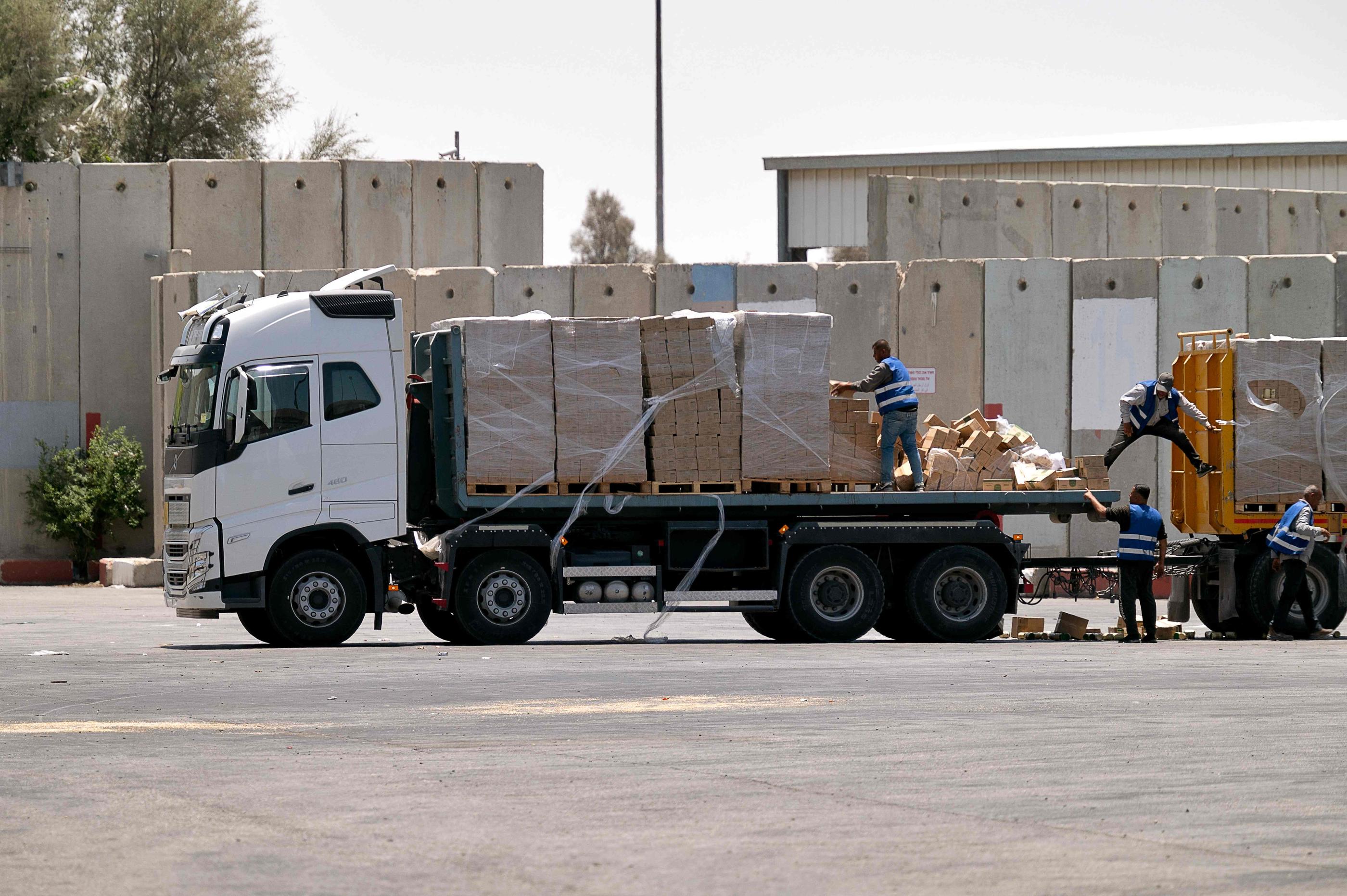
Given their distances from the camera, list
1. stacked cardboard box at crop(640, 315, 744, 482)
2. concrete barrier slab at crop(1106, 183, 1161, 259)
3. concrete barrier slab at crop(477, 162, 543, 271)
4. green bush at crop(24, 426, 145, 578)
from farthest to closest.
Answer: concrete barrier slab at crop(1106, 183, 1161, 259) < concrete barrier slab at crop(477, 162, 543, 271) < green bush at crop(24, 426, 145, 578) < stacked cardboard box at crop(640, 315, 744, 482)

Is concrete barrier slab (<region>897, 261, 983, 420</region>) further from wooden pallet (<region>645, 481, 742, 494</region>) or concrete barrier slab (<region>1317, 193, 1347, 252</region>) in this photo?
concrete barrier slab (<region>1317, 193, 1347, 252</region>)

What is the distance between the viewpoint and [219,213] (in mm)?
24578

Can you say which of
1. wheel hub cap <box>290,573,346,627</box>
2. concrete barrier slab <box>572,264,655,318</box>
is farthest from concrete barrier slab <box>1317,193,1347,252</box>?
wheel hub cap <box>290,573,346,627</box>

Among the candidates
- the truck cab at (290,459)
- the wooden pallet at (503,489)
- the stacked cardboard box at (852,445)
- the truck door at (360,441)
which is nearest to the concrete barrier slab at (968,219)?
the stacked cardboard box at (852,445)

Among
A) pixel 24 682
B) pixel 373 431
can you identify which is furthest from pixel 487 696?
pixel 373 431

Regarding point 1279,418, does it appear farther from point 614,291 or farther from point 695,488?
point 614,291

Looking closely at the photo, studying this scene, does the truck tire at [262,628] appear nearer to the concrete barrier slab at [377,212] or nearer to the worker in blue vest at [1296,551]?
the worker in blue vest at [1296,551]

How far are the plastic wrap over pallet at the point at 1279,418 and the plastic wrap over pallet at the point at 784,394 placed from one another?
175 inches

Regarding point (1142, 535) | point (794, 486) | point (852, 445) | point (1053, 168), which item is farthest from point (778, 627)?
point (1053, 168)

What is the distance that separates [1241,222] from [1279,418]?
11457 millimetres

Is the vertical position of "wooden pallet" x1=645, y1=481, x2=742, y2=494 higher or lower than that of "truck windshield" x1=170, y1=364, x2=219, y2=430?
lower

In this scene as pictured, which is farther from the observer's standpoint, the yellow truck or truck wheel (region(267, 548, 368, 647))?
the yellow truck

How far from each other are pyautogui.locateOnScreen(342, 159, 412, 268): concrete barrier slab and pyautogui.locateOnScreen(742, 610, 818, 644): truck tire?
1012 cm

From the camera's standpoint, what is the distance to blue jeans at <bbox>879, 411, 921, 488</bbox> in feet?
51.9
